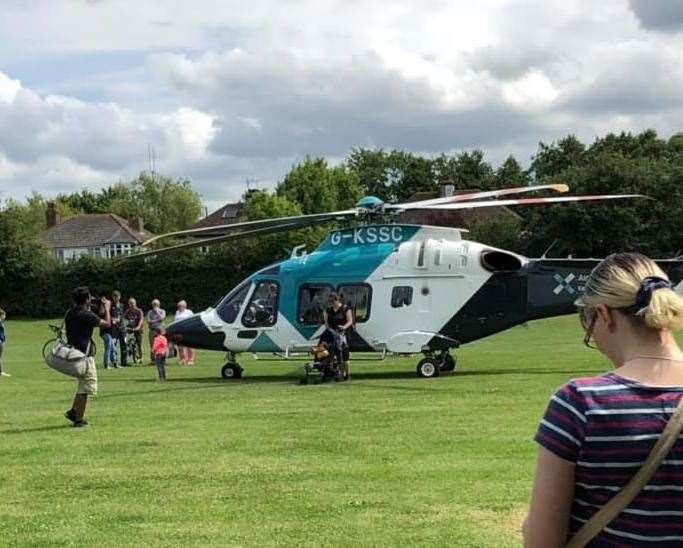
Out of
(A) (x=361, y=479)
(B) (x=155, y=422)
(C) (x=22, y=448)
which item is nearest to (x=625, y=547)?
(A) (x=361, y=479)

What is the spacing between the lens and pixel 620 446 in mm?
2643

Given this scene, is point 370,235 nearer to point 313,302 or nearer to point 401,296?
point 401,296

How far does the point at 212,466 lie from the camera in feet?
31.1

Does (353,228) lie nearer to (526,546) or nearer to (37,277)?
(526,546)

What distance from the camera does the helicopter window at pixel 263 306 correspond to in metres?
19.6

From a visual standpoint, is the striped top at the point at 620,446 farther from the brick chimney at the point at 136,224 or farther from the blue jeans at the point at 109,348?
the brick chimney at the point at 136,224

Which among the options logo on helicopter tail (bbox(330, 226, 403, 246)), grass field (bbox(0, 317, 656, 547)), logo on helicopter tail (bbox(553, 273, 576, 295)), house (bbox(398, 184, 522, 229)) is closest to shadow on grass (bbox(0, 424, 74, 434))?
grass field (bbox(0, 317, 656, 547))

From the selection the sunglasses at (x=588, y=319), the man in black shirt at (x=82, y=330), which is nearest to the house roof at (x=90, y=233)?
the man in black shirt at (x=82, y=330)

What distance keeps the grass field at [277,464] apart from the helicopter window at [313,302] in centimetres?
207

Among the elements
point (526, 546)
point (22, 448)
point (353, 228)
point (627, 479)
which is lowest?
point (22, 448)

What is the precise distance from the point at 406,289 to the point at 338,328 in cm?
165

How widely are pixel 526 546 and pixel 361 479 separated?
5.88m

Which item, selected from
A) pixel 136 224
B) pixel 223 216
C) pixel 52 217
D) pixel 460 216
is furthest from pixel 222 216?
pixel 460 216

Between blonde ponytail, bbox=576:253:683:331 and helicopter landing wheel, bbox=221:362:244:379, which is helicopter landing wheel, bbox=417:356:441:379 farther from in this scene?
blonde ponytail, bbox=576:253:683:331
